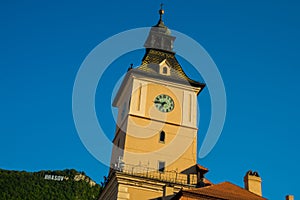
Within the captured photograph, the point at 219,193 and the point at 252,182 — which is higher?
the point at 252,182

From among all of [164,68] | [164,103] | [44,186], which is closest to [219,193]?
[164,103]

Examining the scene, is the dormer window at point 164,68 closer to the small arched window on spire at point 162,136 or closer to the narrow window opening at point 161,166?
the small arched window on spire at point 162,136

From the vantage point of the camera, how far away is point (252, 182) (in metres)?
32.8

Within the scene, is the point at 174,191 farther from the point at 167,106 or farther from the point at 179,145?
the point at 167,106

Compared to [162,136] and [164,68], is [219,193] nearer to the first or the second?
[162,136]

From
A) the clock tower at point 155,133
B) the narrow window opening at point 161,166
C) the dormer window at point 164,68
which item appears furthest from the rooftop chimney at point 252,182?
the dormer window at point 164,68

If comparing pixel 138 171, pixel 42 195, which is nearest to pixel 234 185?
pixel 138 171

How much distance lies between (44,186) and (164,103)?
345 feet

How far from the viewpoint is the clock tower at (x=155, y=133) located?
30625mm

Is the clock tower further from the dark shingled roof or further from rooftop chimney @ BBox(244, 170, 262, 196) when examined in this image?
the dark shingled roof

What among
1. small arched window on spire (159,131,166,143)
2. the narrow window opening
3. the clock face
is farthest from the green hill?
the narrow window opening

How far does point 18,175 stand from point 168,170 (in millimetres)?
111439

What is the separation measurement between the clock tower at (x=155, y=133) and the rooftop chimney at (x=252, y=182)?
3196mm

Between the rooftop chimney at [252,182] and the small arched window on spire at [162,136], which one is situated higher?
the small arched window on spire at [162,136]
